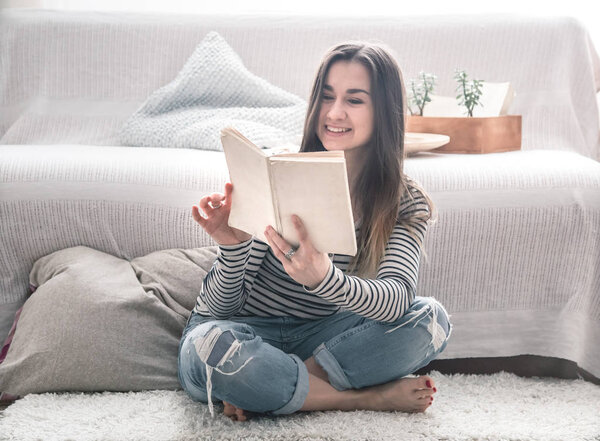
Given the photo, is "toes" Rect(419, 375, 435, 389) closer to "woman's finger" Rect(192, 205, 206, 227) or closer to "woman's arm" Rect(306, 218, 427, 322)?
"woman's arm" Rect(306, 218, 427, 322)

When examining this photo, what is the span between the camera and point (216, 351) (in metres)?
1.14

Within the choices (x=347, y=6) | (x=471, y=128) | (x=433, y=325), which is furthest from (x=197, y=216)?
(x=347, y=6)

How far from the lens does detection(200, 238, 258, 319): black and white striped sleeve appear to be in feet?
3.86

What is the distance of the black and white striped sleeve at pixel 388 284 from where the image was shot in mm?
1075

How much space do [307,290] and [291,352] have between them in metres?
0.27

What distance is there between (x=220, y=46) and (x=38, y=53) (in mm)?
553

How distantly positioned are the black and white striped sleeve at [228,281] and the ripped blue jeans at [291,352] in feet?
0.10

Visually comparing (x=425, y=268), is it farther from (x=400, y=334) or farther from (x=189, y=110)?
(x=189, y=110)

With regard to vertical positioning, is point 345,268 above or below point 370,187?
below

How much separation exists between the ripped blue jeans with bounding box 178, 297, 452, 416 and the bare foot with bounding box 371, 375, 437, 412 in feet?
0.06

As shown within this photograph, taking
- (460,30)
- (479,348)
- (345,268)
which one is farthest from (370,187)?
(460,30)

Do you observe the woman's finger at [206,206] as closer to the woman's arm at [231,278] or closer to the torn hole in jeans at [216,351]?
the woman's arm at [231,278]

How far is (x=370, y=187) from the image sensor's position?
1283 millimetres

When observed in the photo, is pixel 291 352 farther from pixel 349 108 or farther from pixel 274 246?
pixel 349 108
